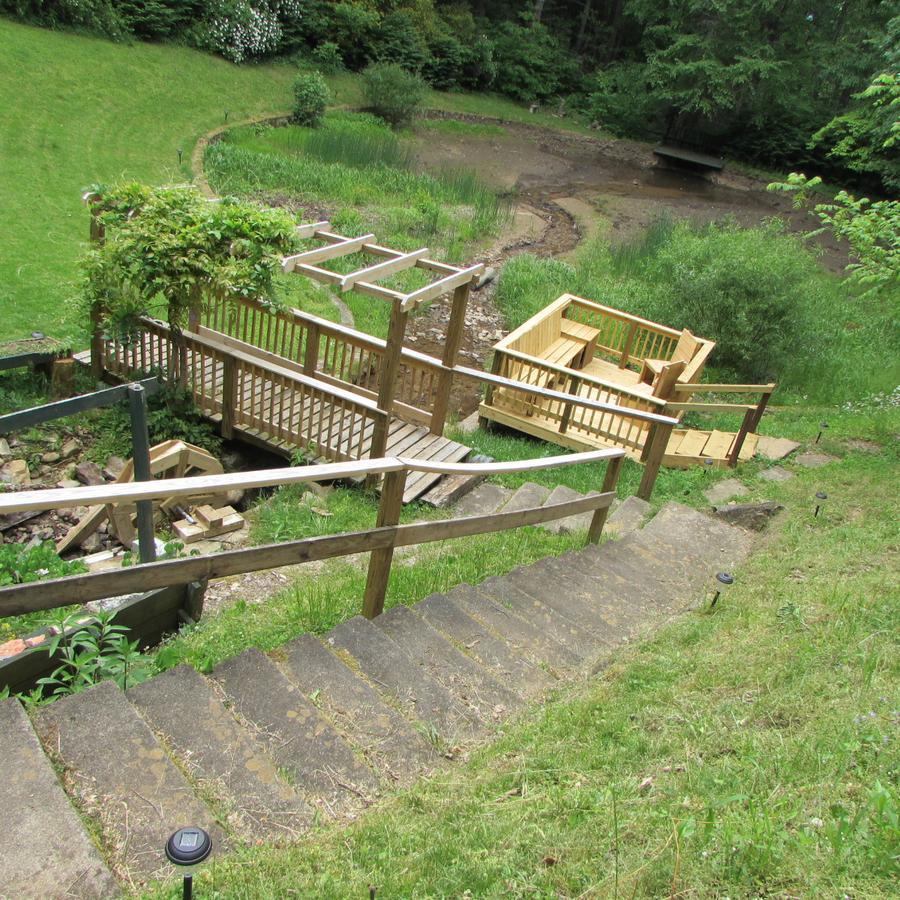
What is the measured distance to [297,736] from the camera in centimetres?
280

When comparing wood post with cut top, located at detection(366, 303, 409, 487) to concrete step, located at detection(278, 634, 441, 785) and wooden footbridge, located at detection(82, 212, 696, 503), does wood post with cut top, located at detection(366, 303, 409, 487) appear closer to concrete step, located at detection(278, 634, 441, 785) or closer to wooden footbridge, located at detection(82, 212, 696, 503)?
wooden footbridge, located at detection(82, 212, 696, 503)

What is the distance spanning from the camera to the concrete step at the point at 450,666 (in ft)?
10.9

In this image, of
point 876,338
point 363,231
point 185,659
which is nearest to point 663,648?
point 185,659

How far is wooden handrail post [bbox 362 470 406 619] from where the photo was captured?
3.58 metres

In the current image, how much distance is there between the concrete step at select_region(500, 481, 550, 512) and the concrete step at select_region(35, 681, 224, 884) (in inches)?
174

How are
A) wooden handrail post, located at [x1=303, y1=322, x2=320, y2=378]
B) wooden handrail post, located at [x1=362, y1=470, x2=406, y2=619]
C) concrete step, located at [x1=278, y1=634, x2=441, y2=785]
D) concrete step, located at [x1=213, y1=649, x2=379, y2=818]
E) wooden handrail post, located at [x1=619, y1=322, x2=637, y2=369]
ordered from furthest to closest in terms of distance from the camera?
wooden handrail post, located at [x1=619, y1=322, x2=637, y2=369] < wooden handrail post, located at [x1=303, y1=322, x2=320, y2=378] < wooden handrail post, located at [x1=362, y1=470, x2=406, y2=619] < concrete step, located at [x1=278, y1=634, x2=441, y2=785] < concrete step, located at [x1=213, y1=649, x2=379, y2=818]

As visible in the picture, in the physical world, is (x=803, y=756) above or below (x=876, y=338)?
above

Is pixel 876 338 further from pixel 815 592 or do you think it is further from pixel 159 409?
pixel 159 409

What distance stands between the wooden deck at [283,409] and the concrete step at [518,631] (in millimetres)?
2815

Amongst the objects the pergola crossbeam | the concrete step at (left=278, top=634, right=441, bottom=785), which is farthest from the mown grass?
the pergola crossbeam

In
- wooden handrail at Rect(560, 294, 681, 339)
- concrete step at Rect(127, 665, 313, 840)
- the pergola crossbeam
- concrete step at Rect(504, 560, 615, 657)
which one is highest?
→ the pergola crossbeam

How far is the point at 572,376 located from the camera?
8.73 meters

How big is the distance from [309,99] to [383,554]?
65.8ft

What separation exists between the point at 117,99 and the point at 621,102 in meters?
23.3
